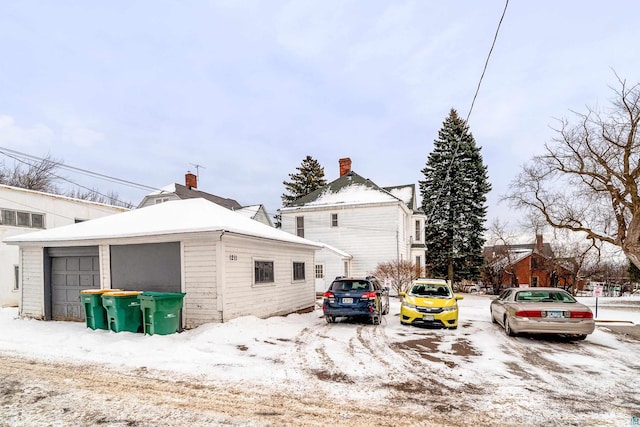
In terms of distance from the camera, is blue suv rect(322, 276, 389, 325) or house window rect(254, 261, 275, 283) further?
house window rect(254, 261, 275, 283)

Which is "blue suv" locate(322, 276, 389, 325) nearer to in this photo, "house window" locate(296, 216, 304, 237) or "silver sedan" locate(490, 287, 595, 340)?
"silver sedan" locate(490, 287, 595, 340)

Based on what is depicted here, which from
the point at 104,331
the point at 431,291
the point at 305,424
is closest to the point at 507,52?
the point at 431,291

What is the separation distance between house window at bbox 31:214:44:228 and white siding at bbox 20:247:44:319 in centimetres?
691

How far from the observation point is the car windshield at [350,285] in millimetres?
11461

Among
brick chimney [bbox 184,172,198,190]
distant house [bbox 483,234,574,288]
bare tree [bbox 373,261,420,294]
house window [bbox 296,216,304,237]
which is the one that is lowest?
distant house [bbox 483,234,574,288]

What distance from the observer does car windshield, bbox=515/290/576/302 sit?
32.2ft

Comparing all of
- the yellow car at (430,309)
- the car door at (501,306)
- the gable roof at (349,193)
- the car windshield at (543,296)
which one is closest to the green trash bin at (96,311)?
the yellow car at (430,309)

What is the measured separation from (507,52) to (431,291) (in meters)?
6.94

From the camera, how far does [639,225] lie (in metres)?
17.0

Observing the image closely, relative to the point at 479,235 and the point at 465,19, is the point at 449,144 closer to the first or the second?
the point at 479,235

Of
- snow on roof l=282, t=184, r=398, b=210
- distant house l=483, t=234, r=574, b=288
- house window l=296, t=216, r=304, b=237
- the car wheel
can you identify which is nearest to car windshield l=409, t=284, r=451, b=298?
the car wheel

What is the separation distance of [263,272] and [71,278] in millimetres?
5963

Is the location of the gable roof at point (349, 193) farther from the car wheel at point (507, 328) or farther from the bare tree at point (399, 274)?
the car wheel at point (507, 328)

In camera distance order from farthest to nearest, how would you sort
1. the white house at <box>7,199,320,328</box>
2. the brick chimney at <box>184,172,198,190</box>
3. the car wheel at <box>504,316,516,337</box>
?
the brick chimney at <box>184,172,198,190</box> → the white house at <box>7,199,320,328</box> → the car wheel at <box>504,316,516,337</box>
